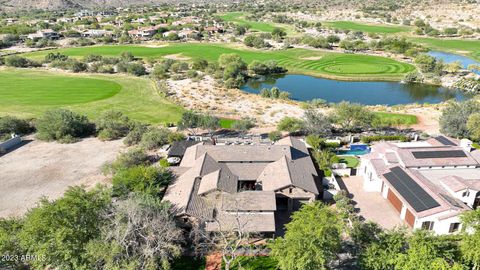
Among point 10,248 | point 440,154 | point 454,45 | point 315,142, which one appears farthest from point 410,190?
point 454,45

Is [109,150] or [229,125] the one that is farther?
[229,125]

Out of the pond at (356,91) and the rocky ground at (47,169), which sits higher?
the rocky ground at (47,169)

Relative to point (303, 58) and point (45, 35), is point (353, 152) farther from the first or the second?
point (45, 35)

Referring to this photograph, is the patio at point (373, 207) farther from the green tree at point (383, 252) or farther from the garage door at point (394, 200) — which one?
the green tree at point (383, 252)

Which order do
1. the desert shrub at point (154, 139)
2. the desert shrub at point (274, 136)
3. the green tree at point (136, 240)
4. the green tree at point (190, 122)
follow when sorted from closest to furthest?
the green tree at point (136, 240) → the desert shrub at point (154, 139) → the desert shrub at point (274, 136) → the green tree at point (190, 122)

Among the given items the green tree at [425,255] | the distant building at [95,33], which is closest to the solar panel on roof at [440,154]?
the green tree at [425,255]

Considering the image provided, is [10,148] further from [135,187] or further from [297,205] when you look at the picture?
[297,205]

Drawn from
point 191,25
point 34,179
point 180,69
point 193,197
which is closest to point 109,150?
point 34,179
